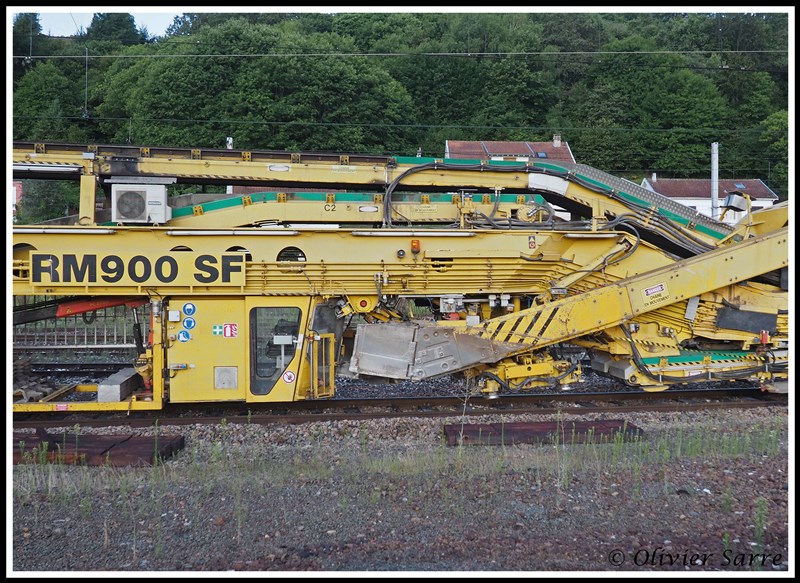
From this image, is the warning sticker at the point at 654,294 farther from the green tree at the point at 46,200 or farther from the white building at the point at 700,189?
the white building at the point at 700,189

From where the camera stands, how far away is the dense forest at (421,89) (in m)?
37.1

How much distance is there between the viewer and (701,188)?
40.2 m

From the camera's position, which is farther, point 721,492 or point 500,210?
point 500,210

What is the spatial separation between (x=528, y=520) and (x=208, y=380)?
4.99 m

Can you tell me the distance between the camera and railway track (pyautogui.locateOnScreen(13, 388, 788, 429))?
789 cm

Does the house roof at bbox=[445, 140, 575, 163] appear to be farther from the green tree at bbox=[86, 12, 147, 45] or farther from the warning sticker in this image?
the warning sticker

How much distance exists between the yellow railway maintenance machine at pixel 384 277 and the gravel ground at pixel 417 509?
5.15 feet

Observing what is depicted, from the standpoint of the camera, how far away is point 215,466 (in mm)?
5965

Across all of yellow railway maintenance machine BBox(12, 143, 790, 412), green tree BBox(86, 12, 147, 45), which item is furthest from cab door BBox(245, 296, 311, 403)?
green tree BBox(86, 12, 147, 45)

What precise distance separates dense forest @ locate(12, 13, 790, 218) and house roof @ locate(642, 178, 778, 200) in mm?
3543

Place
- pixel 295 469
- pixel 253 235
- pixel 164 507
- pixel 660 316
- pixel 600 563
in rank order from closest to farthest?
pixel 600 563
pixel 164 507
pixel 295 469
pixel 253 235
pixel 660 316

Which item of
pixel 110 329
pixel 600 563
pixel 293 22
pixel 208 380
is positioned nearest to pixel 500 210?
pixel 208 380

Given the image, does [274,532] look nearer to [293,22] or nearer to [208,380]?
[208,380]

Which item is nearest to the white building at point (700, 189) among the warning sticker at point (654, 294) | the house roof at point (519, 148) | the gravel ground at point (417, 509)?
the house roof at point (519, 148)
